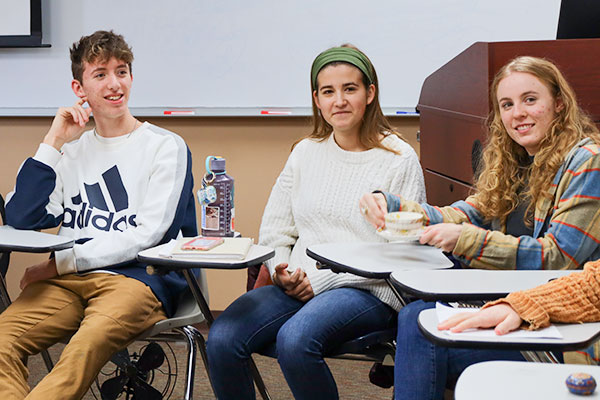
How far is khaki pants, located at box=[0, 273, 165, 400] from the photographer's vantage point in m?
1.83

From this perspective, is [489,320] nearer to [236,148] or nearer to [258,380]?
[258,380]

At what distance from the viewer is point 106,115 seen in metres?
2.36

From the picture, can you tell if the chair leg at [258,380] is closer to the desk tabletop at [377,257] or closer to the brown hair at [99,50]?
the desk tabletop at [377,257]

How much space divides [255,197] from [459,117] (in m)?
1.42

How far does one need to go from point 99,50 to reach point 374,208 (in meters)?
1.04

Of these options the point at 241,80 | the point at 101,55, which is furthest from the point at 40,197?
the point at 241,80

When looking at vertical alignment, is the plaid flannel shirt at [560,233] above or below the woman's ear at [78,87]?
below

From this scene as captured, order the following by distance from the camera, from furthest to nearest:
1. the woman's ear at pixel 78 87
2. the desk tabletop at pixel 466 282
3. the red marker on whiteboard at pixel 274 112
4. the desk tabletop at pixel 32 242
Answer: the red marker on whiteboard at pixel 274 112
the woman's ear at pixel 78 87
the desk tabletop at pixel 32 242
the desk tabletop at pixel 466 282

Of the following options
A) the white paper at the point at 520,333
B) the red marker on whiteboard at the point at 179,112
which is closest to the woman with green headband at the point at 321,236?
the white paper at the point at 520,333

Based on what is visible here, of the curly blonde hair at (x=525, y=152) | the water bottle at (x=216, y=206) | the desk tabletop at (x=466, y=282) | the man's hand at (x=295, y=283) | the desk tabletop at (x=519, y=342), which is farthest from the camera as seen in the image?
the water bottle at (x=216, y=206)

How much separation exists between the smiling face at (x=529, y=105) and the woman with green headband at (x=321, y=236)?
1.26 ft

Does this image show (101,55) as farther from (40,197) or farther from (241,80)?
(241,80)

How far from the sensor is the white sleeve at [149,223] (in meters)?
2.12

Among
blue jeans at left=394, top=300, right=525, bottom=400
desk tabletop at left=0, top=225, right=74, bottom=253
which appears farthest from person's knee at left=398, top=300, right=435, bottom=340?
desk tabletop at left=0, top=225, right=74, bottom=253
